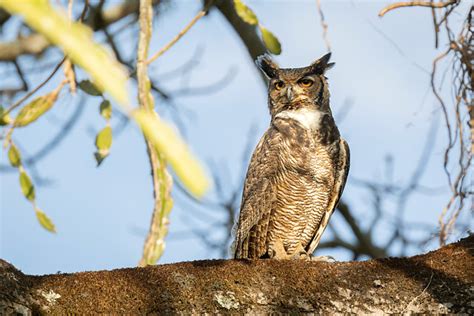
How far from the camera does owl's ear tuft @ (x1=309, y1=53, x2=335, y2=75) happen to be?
4.43m

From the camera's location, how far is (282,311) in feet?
6.77

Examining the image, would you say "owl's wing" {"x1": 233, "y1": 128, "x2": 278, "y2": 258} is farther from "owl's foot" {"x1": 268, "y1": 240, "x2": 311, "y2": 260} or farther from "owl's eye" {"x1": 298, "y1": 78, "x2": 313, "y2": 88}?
"owl's eye" {"x1": 298, "y1": 78, "x2": 313, "y2": 88}

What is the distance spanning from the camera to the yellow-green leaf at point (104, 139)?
10.4 ft

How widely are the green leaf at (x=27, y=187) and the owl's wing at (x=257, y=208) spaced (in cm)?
119

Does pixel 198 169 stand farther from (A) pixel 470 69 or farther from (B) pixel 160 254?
(A) pixel 470 69

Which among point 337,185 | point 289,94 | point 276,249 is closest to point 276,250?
point 276,249

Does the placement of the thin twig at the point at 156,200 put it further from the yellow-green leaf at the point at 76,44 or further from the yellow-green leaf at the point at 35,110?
the yellow-green leaf at the point at 76,44

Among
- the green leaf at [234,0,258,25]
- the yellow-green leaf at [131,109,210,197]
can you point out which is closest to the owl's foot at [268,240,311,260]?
the green leaf at [234,0,258,25]

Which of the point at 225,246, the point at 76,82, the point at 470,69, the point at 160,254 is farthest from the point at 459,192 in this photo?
the point at 225,246

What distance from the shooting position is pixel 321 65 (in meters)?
4.46

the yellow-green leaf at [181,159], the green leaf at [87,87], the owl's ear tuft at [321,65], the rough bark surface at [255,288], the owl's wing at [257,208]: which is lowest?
the yellow-green leaf at [181,159]

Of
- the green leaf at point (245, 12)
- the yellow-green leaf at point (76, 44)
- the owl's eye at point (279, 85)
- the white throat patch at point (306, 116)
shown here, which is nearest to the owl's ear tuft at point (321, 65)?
the owl's eye at point (279, 85)

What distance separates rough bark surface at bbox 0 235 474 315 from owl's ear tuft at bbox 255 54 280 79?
2398 millimetres

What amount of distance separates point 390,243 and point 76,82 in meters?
3.41
